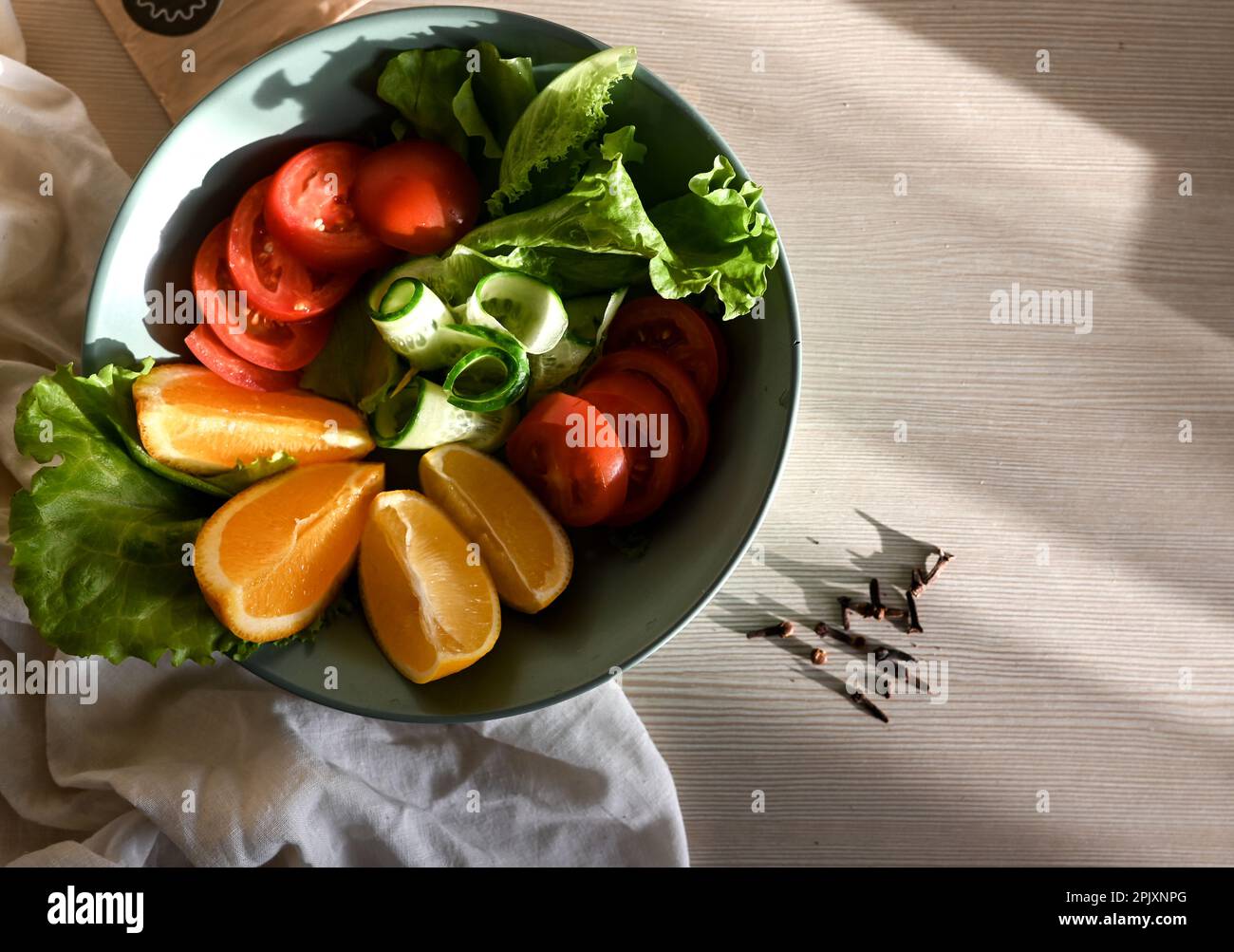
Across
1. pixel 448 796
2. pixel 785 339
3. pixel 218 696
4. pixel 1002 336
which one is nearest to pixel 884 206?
pixel 1002 336

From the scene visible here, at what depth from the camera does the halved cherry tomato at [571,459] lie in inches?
34.1

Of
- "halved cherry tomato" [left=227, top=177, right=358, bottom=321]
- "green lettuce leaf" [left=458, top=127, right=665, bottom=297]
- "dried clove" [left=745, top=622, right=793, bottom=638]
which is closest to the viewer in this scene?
"green lettuce leaf" [left=458, top=127, right=665, bottom=297]

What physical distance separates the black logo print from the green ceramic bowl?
253mm

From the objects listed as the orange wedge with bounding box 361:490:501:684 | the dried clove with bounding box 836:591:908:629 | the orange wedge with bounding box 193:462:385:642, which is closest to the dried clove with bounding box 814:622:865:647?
the dried clove with bounding box 836:591:908:629

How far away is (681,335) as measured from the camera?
94cm

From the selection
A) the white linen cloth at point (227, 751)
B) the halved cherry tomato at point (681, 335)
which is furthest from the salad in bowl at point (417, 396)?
the white linen cloth at point (227, 751)

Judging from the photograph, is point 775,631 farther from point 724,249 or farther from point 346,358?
point 346,358

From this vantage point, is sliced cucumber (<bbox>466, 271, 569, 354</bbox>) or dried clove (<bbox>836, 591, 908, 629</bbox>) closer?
sliced cucumber (<bbox>466, 271, 569, 354</bbox>)

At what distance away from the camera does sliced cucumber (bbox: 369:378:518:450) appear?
89 cm

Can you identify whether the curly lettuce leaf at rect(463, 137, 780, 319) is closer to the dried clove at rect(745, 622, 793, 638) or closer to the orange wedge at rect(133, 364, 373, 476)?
the orange wedge at rect(133, 364, 373, 476)

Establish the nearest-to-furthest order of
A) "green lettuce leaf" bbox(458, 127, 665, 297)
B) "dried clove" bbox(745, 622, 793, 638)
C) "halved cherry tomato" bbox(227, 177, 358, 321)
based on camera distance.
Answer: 1. "green lettuce leaf" bbox(458, 127, 665, 297)
2. "halved cherry tomato" bbox(227, 177, 358, 321)
3. "dried clove" bbox(745, 622, 793, 638)

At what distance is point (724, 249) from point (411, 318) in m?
0.29

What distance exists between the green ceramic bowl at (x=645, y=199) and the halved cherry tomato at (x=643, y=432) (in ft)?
0.13
